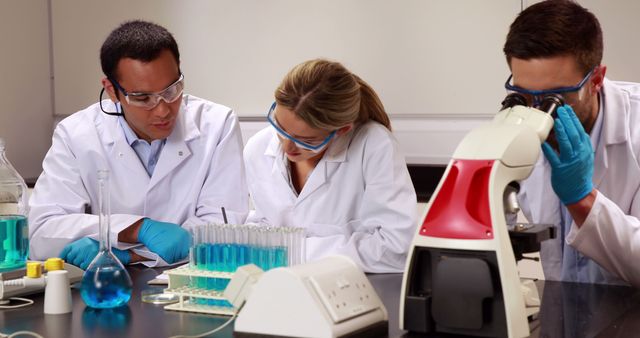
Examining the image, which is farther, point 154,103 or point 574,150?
point 154,103

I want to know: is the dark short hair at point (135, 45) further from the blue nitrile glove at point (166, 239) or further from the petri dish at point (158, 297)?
the petri dish at point (158, 297)

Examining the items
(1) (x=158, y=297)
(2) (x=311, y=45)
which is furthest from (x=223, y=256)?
(2) (x=311, y=45)

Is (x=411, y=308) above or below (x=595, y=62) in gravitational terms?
below

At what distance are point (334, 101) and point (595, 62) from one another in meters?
0.82

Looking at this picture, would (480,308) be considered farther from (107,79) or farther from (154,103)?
(107,79)

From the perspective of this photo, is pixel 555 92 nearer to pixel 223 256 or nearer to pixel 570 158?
pixel 570 158

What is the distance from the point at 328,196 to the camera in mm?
2771

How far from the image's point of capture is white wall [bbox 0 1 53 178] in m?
4.49

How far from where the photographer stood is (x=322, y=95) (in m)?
2.60

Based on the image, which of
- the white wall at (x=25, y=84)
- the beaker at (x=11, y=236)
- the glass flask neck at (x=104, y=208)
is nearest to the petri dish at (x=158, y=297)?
the glass flask neck at (x=104, y=208)

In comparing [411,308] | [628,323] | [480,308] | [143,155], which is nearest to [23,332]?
[411,308]

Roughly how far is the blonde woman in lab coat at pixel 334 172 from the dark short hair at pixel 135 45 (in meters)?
0.49

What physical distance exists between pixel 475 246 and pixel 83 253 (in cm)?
150

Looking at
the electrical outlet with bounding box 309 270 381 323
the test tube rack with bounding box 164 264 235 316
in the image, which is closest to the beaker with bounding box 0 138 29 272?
the test tube rack with bounding box 164 264 235 316
